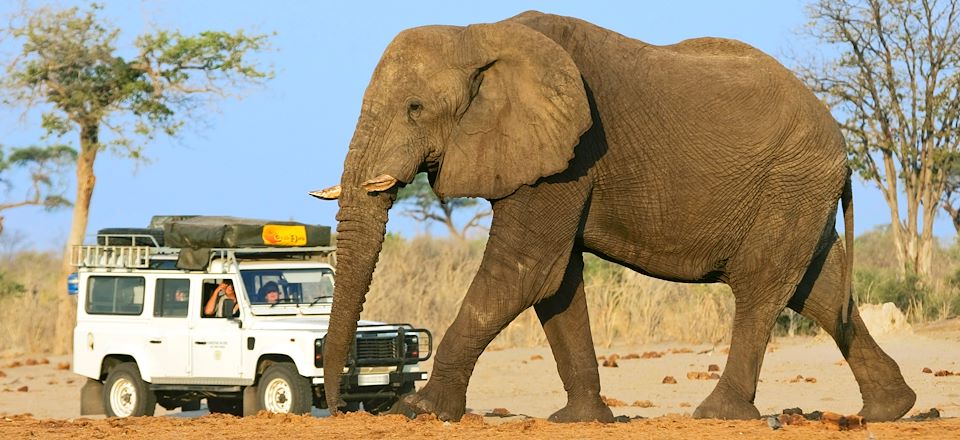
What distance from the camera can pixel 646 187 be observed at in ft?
37.9

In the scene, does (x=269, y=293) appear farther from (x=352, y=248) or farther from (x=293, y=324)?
(x=352, y=248)

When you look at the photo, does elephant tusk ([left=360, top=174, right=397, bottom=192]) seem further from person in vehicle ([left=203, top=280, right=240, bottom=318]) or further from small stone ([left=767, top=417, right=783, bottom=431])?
person in vehicle ([left=203, top=280, right=240, bottom=318])

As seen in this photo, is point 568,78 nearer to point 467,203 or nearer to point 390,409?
point 390,409

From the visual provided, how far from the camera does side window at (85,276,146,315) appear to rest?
18.8m

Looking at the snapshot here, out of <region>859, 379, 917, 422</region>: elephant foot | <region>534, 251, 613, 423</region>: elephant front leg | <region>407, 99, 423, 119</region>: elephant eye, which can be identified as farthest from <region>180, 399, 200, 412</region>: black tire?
<region>407, 99, 423, 119</region>: elephant eye

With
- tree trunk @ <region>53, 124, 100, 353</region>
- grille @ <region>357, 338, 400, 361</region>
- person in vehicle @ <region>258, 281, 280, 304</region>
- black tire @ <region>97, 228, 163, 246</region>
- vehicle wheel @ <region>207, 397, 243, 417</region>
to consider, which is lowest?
vehicle wheel @ <region>207, 397, 243, 417</region>

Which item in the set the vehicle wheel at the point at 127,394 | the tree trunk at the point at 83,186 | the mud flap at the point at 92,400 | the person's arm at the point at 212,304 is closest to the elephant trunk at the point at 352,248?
the person's arm at the point at 212,304

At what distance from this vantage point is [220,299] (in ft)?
58.2

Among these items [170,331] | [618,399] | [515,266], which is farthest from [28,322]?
[515,266]

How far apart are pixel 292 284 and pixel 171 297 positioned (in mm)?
1443

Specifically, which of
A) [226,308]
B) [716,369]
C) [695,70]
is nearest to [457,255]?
[716,369]

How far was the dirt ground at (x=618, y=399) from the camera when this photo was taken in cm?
1078

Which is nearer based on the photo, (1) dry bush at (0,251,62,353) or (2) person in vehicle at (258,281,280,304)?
(2) person in vehicle at (258,281,280,304)

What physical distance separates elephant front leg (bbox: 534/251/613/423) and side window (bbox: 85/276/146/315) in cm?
783
